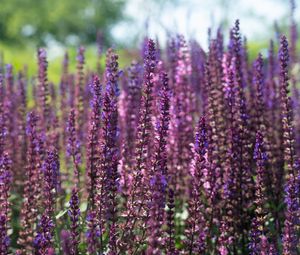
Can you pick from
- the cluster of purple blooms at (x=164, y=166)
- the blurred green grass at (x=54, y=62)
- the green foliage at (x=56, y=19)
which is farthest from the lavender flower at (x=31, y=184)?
the green foliage at (x=56, y=19)

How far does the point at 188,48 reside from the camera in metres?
6.20

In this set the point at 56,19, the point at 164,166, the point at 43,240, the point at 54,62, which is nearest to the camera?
the point at 43,240

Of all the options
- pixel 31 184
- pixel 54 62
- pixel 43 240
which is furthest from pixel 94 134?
pixel 54 62

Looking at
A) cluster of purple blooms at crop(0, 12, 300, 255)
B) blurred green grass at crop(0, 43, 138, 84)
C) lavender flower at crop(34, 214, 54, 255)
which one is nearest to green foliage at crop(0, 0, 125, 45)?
blurred green grass at crop(0, 43, 138, 84)

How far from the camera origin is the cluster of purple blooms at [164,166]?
3.79 metres

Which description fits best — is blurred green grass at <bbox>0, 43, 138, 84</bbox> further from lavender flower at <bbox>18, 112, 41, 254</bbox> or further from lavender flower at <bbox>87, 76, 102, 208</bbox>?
lavender flower at <bbox>87, 76, 102, 208</bbox>

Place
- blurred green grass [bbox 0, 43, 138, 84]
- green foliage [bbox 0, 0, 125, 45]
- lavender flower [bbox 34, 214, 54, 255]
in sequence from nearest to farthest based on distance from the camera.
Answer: lavender flower [bbox 34, 214, 54, 255] → blurred green grass [bbox 0, 43, 138, 84] → green foliage [bbox 0, 0, 125, 45]

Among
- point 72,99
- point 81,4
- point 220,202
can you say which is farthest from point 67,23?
point 220,202

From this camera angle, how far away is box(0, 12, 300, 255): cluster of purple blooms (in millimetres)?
3785

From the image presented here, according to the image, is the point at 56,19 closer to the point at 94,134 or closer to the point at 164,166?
the point at 94,134

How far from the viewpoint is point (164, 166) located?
12.5 feet

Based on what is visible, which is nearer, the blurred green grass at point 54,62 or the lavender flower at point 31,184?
the lavender flower at point 31,184

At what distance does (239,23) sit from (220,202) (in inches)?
59.7

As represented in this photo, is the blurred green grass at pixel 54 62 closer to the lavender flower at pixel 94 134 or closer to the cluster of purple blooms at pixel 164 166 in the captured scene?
the cluster of purple blooms at pixel 164 166
